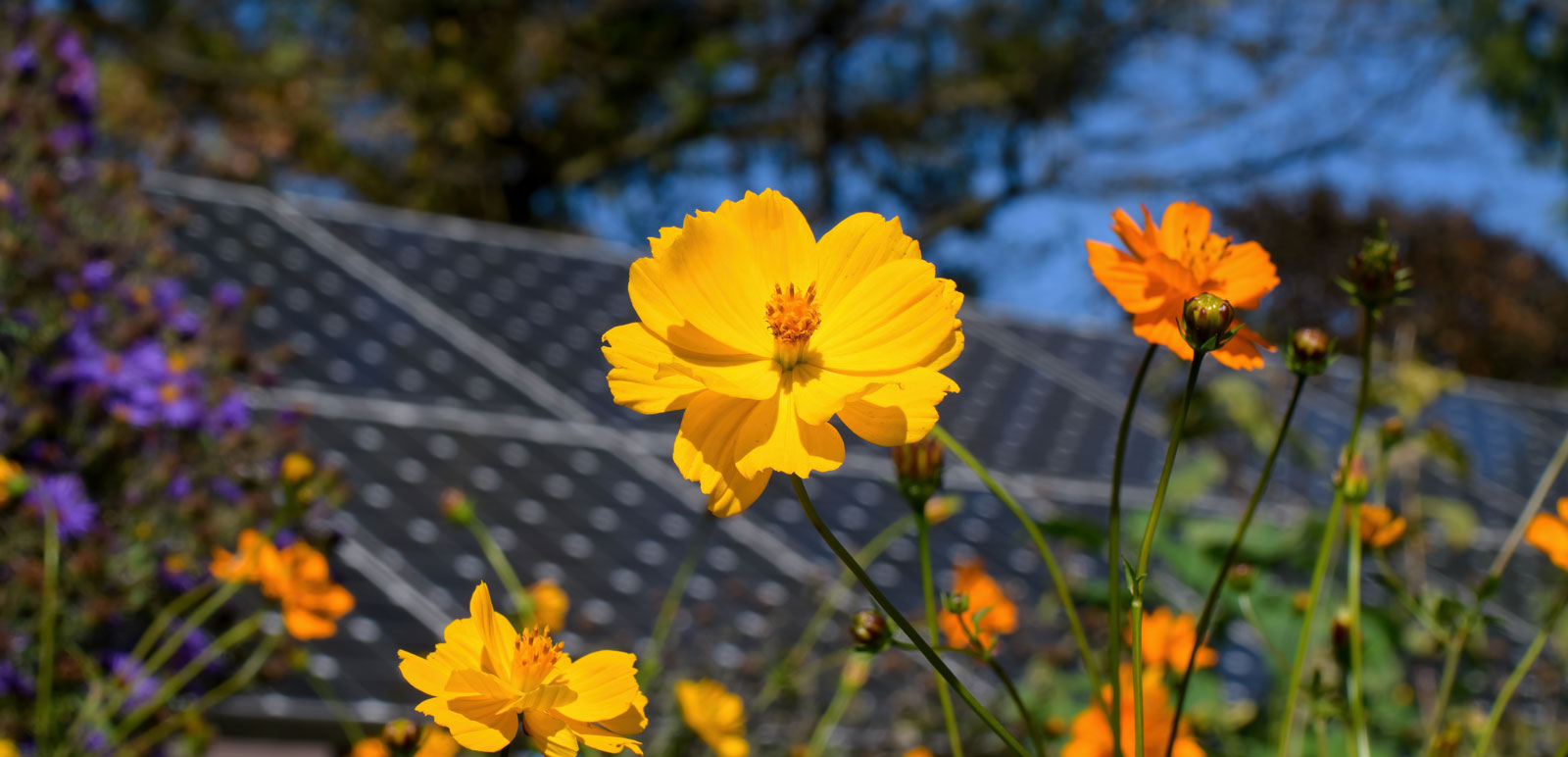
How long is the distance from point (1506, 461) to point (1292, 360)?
14.6ft

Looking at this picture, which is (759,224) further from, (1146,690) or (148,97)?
(148,97)

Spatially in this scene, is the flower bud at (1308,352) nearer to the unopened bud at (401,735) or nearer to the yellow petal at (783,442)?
the yellow petal at (783,442)

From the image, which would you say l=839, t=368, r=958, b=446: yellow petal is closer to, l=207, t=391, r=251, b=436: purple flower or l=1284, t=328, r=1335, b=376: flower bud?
l=1284, t=328, r=1335, b=376: flower bud

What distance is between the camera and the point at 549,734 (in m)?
0.59

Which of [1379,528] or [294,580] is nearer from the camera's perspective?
[1379,528]

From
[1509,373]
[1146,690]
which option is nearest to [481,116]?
[1509,373]

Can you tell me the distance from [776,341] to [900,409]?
0.09 m

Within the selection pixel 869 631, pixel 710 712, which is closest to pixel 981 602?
pixel 710 712

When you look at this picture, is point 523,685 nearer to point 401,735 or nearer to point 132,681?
point 401,735

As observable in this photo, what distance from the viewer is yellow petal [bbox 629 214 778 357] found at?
58cm

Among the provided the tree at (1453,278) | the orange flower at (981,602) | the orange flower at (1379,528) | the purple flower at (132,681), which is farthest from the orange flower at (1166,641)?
the tree at (1453,278)

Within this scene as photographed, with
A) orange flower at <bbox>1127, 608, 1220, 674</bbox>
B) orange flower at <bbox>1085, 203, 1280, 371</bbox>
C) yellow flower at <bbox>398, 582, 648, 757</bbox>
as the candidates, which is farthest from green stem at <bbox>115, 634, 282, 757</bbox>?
orange flower at <bbox>1085, 203, 1280, 371</bbox>

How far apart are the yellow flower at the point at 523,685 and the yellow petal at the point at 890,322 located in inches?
7.3

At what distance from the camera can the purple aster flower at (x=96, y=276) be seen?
6.24ft
